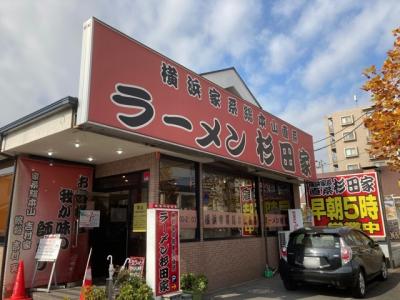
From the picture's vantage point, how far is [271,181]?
1350 cm

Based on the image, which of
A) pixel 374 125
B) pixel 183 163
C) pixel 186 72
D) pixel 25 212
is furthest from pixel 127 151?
pixel 374 125

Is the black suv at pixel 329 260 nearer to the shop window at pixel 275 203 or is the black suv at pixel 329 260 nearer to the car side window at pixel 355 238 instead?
the car side window at pixel 355 238

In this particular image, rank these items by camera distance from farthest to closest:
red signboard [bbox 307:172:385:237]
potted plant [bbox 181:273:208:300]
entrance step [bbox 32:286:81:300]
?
red signboard [bbox 307:172:385:237] < entrance step [bbox 32:286:81:300] < potted plant [bbox 181:273:208:300]

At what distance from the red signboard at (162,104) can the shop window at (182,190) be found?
1.26m

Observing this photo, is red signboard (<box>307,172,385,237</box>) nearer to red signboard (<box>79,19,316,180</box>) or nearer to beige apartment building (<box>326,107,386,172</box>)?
red signboard (<box>79,19,316,180</box>)

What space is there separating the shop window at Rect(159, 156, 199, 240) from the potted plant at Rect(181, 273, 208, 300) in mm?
1214

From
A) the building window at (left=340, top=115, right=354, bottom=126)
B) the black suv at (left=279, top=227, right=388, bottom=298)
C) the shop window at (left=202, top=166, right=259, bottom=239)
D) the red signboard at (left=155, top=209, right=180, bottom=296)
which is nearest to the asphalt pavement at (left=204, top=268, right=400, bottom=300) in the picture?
the black suv at (left=279, top=227, right=388, bottom=298)

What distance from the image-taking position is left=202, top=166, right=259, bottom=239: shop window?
9.71 meters

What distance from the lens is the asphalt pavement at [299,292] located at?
8398 millimetres

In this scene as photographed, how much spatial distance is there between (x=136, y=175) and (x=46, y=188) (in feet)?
8.28

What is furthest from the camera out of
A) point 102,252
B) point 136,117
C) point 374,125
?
point 102,252

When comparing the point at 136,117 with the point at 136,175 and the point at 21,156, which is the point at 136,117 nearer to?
the point at 136,175

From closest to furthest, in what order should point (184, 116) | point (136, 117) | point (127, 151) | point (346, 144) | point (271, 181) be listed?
point (136, 117) < point (184, 116) < point (127, 151) < point (271, 181) < point (346, 144)

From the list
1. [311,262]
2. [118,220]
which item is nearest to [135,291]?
[118,220]
